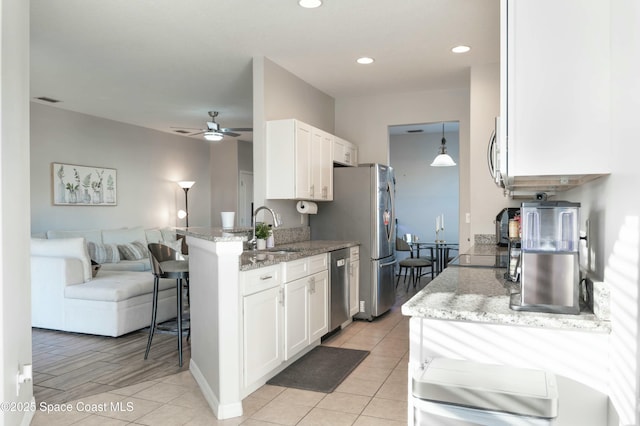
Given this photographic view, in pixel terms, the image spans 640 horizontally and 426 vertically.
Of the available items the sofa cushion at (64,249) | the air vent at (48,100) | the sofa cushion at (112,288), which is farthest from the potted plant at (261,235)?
the air vent at (48,100)

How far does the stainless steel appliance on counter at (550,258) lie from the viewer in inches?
64.1

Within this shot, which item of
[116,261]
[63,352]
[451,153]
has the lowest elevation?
[63,352]

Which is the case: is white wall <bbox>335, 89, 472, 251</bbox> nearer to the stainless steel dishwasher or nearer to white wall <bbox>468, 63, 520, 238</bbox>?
white wall <bbox>468, 63, 520, 238</bbox>

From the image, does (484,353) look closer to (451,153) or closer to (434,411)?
(434,411)

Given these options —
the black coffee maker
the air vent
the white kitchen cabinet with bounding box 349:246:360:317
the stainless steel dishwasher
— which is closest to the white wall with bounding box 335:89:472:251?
the black coffee maker

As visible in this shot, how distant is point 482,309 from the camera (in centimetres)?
170

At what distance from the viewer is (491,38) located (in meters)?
3.98

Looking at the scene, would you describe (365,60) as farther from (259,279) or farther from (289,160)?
(259,279)

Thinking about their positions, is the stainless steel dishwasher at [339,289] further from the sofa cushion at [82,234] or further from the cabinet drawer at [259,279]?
the sofa cushion at [82,234]

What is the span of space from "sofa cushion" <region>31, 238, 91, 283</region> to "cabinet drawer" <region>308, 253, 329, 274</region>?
240 cm

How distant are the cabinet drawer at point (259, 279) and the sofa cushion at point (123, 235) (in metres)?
4.45

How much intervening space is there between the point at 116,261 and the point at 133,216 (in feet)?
4.55

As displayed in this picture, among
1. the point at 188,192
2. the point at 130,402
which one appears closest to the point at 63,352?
the point at 130,402

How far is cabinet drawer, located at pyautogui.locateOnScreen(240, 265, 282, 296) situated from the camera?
2928 millimetres
